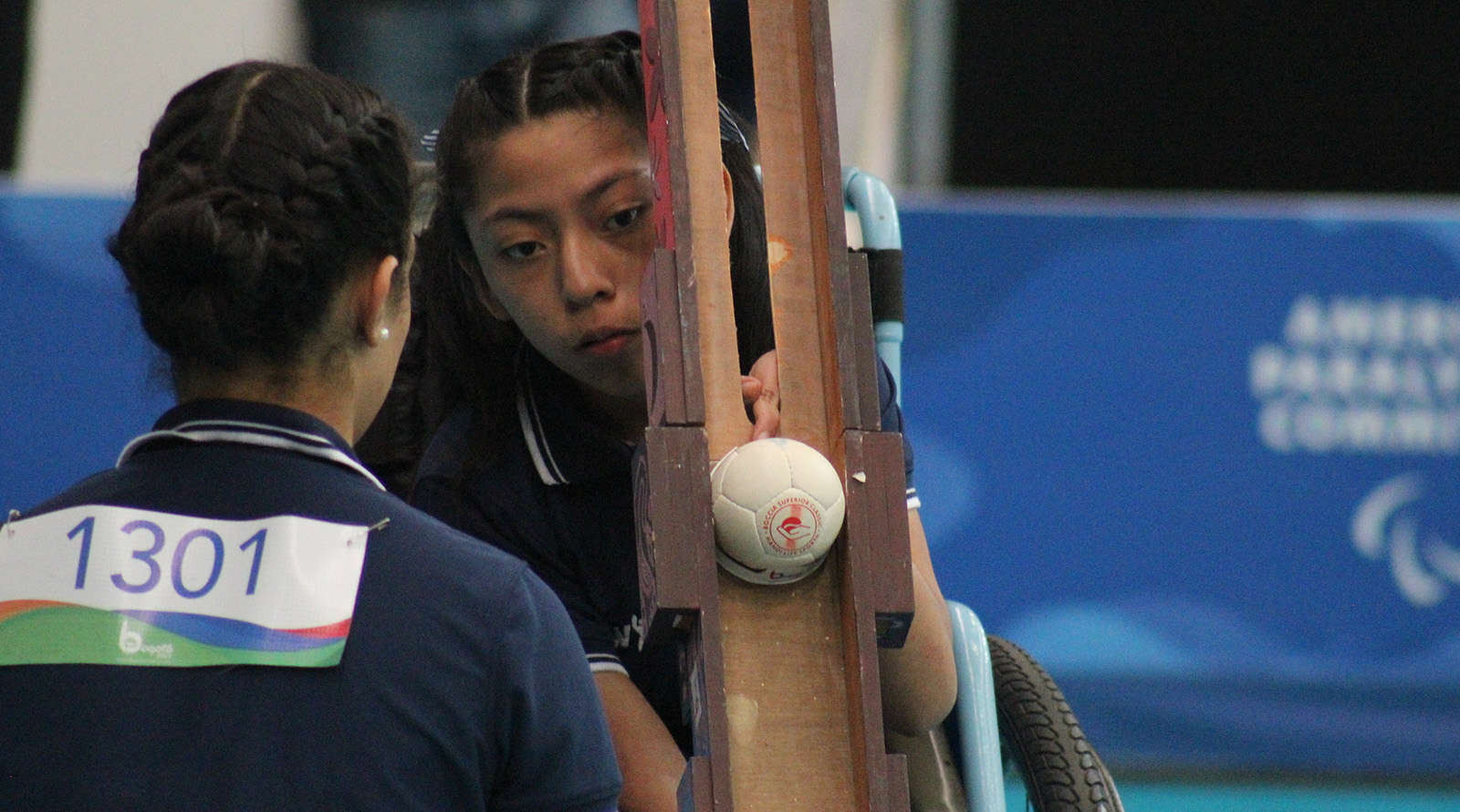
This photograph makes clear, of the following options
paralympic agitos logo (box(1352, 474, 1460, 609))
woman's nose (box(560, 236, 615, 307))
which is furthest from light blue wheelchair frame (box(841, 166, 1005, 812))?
paralympic agitos logo (box(1352, 474, 1460, 609))

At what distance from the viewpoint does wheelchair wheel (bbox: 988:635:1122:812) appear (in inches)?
65.7

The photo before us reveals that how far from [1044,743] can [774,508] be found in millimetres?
749

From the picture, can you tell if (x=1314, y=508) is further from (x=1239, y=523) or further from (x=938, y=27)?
(x=938, y=27)

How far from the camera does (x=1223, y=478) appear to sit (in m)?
3.56

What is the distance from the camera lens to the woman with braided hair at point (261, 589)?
103 centimetres

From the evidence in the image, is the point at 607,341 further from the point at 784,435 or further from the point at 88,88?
the point at 88,88

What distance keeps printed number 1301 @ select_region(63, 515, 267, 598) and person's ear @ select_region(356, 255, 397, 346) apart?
6.5 inches

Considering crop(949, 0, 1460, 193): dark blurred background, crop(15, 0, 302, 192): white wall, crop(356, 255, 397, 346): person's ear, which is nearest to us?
crop(356, 255, 397, 346): person's ear

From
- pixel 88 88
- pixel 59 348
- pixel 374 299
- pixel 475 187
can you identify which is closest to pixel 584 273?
pixel 475 187

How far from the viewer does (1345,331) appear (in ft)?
11.7

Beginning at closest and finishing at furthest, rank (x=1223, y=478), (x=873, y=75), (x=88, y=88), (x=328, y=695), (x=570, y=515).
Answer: (x=328, y=695) < (x=570, y=515) < (x=1223, y=478) < (x=88, y=88) < (x=873, y=75)

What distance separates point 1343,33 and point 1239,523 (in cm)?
221

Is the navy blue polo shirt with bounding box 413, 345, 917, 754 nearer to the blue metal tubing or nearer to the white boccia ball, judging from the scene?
the blue metal tubing

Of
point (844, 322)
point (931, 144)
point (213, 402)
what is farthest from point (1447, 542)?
point (213, 402)
